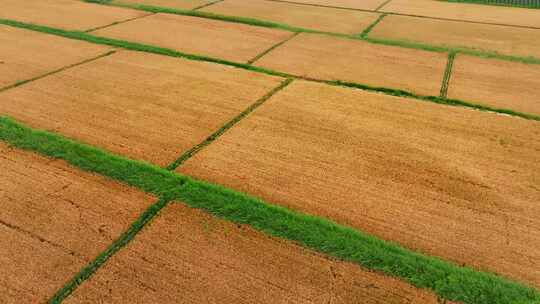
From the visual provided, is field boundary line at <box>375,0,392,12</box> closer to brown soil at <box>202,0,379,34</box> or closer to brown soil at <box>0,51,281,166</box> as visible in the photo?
brown soil at <box>202,0,379,34</box>

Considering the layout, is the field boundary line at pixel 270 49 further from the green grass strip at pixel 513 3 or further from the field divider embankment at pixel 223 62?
the green grass strip at pixel 513 3

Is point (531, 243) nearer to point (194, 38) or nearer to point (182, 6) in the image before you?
point (194, 38)

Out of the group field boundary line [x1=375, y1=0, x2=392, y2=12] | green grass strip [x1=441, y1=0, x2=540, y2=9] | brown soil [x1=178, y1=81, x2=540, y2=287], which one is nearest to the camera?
brown soil [x1=178, y1=81, x2=540, y2=287]

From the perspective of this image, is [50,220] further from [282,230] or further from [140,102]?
[140,102]

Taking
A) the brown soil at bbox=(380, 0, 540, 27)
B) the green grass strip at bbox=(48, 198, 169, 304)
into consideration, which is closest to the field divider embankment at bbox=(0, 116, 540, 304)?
the green grass strip at bbox=(48, 198, 169, 304)

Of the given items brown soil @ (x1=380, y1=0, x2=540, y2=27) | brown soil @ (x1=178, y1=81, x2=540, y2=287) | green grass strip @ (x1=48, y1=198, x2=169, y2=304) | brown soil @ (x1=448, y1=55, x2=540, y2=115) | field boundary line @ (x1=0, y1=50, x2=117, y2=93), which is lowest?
green grass strip @ (x1=48, y1=198, x2=169, y2=304)
